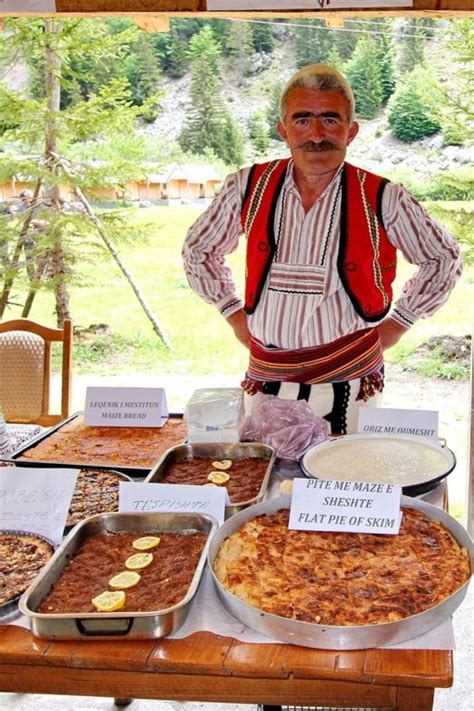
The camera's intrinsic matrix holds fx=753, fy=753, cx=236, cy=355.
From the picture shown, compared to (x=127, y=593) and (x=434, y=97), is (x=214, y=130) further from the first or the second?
(x=127, y=593)

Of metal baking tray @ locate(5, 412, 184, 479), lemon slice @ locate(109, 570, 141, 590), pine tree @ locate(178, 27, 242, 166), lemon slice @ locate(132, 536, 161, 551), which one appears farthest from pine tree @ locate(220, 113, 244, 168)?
lemon slice @ locate(109, 570, 141, 590)

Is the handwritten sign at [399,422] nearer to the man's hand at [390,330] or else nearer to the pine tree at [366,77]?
the man's hand at [390,330]

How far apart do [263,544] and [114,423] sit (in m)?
0.83

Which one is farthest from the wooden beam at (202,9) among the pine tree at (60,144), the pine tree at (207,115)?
the pine tree at (207,115)

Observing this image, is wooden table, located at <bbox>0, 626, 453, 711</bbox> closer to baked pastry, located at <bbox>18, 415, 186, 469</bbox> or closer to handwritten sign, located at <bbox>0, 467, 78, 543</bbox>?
handwritten sign, located at <bbox>0, 467, 78, 543</bbox>

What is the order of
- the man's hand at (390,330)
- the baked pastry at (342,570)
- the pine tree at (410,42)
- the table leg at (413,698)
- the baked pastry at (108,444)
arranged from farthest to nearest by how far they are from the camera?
the pine tree at (410,42) → the man's hand at (390,330) → the baked pastry at (108,444) → the baked pastry at (342,570) → the table leg at (413,698)

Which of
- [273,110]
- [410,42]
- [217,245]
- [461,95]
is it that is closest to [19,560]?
[217,245]

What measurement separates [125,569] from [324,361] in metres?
1.09

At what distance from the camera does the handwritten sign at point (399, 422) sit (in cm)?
170

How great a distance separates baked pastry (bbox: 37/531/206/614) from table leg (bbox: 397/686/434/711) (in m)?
0.33

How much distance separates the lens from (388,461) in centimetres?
157

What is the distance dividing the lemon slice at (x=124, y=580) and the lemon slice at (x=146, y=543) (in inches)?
3.3

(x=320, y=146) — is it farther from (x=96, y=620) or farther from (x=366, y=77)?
(x=366, y=77)

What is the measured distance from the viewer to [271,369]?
2189mm
